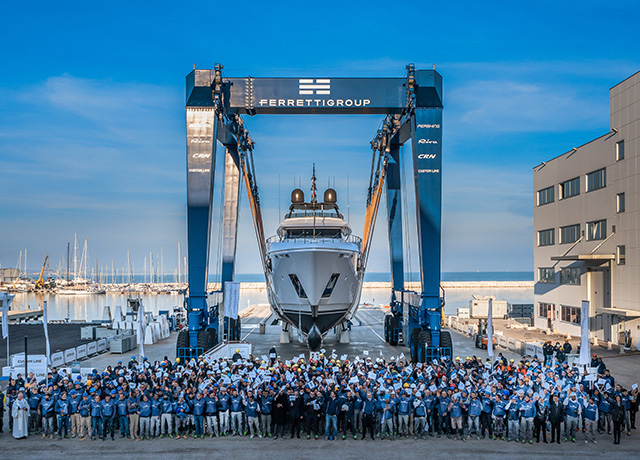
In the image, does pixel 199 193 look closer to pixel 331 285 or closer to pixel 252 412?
pixel 331 285

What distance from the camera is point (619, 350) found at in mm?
26875

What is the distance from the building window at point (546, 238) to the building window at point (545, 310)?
4059 mm

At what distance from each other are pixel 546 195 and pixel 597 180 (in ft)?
21.2

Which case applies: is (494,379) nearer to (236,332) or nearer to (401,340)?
(401,340)

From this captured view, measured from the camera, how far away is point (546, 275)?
37.1 metres

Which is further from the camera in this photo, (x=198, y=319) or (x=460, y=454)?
(x=198, y=319)

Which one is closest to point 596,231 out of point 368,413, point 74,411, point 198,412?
point 368,413

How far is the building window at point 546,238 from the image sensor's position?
36.8 m

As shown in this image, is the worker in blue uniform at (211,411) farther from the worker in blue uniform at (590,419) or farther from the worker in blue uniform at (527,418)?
the worker in blue uniform at (590,419)

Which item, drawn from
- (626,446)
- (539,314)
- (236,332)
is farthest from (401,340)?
(626,446)

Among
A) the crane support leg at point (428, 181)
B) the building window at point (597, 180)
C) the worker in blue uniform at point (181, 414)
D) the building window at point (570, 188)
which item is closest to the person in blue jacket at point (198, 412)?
the worker in blue uniform at point (181, 414)

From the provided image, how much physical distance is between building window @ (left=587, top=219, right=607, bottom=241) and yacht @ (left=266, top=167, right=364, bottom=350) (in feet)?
45.7

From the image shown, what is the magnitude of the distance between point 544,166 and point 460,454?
30224mm

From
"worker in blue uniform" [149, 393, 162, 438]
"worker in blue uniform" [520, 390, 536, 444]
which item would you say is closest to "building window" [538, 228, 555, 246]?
"worker in blue uniform" [520, 390, 536, 444]
